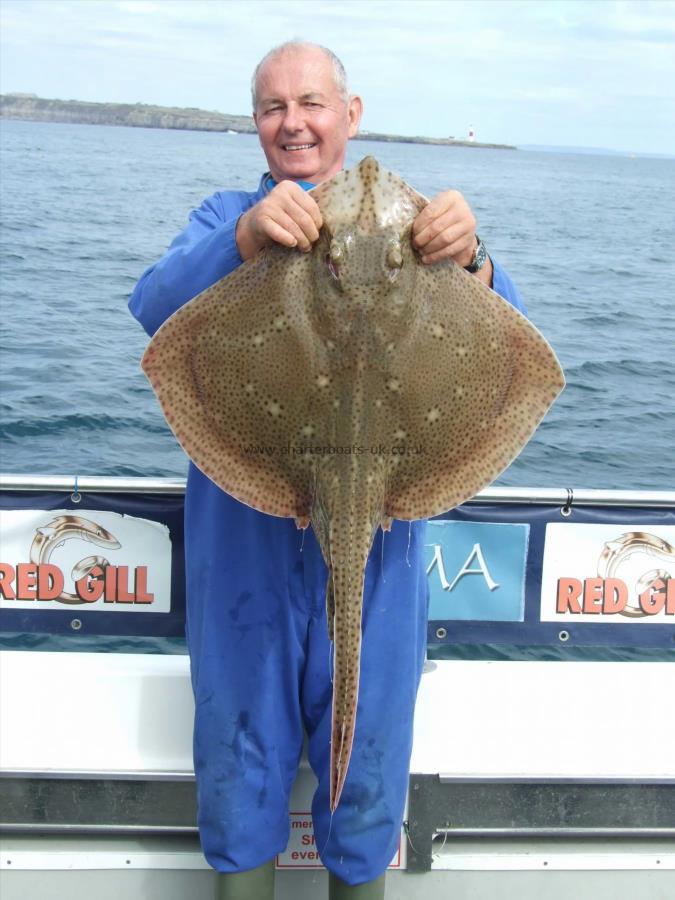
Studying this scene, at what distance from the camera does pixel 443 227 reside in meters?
2.23

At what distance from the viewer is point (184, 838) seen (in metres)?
3.23

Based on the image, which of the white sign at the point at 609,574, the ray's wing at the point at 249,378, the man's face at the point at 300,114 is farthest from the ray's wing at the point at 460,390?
the white sign at the point at 609,574

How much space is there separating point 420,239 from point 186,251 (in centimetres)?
62

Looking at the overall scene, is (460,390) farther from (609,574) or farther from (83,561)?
(83,561)

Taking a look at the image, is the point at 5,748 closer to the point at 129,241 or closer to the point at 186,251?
the point at 186,251

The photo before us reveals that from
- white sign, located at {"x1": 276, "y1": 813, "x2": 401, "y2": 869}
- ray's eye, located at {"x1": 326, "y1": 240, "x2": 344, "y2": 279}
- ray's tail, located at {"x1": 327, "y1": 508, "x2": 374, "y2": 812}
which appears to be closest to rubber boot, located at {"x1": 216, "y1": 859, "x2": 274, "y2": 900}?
white sign, located at {"x1": 276, "y1": 813, "x2": 401, "y2": 869}

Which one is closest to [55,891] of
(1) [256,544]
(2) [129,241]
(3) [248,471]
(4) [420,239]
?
(1) [256,544]

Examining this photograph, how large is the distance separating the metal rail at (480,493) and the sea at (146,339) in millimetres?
3496

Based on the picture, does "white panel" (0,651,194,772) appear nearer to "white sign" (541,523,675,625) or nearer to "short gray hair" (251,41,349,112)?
"white sign" (541,523,675,625)

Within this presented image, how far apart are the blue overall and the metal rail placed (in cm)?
94

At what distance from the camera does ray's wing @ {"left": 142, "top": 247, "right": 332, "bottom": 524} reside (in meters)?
2.30

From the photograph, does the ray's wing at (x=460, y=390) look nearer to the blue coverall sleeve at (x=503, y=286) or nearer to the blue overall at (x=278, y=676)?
the blue coverall sleeve at (x=503, y=286)

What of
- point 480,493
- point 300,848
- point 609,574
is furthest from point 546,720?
point 300,848

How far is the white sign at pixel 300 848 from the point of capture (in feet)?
10.4
